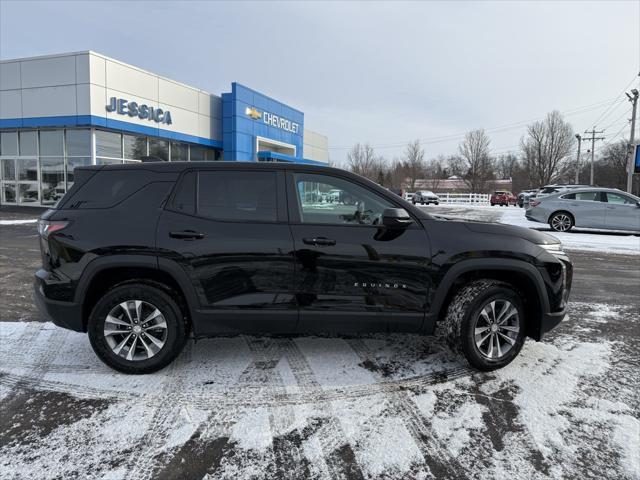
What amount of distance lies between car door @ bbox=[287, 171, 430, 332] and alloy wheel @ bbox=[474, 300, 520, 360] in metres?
0.54

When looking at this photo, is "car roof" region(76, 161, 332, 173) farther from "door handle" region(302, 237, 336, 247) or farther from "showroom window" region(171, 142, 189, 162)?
"showroom window" region(171, 142, 189, 162)

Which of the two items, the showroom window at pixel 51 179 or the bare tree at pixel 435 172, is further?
the bare tree at pixel 435 172

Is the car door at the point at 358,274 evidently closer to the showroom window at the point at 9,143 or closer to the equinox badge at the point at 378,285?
the equinox badge at the point at 378,285

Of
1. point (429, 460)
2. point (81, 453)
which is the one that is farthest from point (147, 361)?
point (429, 460)

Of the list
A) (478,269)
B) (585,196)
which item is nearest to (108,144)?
(585,196)

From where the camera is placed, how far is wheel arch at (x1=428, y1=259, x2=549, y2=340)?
3.74 meters

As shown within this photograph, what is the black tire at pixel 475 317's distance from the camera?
149 inches

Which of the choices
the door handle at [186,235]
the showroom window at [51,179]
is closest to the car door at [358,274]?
the door handle at [186,235]

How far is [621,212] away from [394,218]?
14.5 metres

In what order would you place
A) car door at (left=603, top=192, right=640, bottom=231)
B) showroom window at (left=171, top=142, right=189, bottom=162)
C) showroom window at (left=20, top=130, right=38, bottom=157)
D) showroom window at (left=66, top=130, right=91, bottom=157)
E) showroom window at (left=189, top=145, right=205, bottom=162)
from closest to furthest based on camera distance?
car door at (left=603, top=192, right=640, bottom=231)
showroom window at (left=66, top=130, right=91, bottom=157)
showroom window at (left=20, top=130, right=38, bottom=157)
showroom window at (left=171, top=142, right=189, bottom=162)
showroom window at (left=189, top=145, right=205, bottom=162)

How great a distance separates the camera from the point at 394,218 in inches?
144

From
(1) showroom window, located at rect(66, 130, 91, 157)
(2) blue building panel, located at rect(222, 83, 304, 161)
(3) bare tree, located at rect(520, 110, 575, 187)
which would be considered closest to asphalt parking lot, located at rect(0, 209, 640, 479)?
(1) showroom window, located at rect(66, 130, 91, 157)

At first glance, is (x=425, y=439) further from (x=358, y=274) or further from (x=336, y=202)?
(x=336, y=202)

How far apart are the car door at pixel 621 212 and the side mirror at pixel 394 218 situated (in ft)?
46.8
